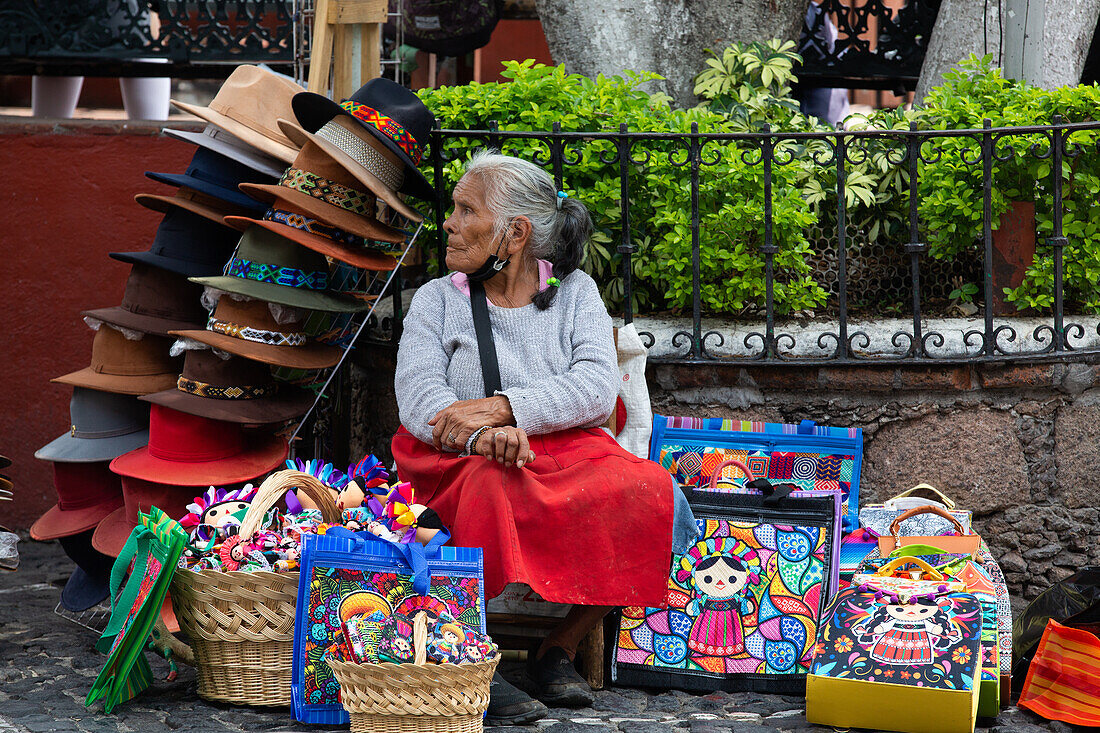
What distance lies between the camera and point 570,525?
10.9 feet

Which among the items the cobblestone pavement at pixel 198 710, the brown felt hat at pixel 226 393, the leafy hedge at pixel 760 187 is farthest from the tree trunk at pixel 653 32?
the cobblestone pavement at pixel 198 710

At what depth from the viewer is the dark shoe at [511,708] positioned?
124 inches

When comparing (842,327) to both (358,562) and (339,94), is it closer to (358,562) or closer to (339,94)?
(358,562)

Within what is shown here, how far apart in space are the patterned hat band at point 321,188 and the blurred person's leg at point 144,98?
3.04 m

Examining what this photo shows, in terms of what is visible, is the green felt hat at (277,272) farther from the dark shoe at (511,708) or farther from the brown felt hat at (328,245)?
the dark shoe at (511,708)

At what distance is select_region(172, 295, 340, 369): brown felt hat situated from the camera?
3.58 metres

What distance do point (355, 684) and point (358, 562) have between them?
1.06 feet

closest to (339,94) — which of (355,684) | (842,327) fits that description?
(842,327)

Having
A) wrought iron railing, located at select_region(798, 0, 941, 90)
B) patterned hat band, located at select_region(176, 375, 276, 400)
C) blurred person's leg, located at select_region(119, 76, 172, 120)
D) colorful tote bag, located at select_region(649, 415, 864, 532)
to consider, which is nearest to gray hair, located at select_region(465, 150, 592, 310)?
colorful tote bag, located at select_region(649, 415, 864, 532)

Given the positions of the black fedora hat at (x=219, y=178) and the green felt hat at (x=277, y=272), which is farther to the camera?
the black fedora hat at (x=219, y=178)

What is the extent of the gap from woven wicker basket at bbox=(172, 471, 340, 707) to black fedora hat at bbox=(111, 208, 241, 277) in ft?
3.18

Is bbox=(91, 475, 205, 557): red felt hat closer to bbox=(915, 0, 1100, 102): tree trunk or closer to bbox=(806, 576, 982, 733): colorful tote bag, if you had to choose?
bbox=(806, 576, 982, 733): colorful tote bag

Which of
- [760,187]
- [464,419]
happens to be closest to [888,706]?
[464,419]

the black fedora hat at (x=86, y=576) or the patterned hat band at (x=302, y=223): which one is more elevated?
the patterned hat band at (x=302, y=223)
